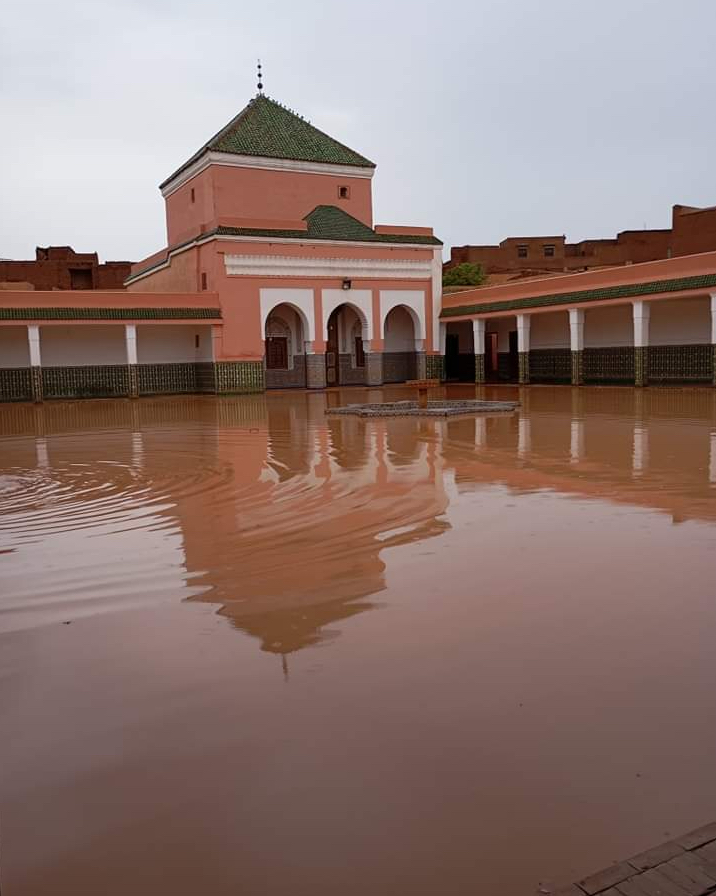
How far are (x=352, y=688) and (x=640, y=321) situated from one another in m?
20.4

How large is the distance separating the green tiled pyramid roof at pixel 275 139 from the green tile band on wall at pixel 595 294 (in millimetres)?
6918

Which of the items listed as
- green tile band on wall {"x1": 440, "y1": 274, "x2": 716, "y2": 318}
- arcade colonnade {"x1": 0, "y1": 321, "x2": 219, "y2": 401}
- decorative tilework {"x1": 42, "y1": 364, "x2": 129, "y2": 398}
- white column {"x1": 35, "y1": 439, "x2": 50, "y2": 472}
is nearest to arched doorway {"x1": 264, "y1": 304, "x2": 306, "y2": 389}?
arcade colonnade {"x1": 0, "y1": 321, "x2": 219, "y2": 401}

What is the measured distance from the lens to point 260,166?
2778cm

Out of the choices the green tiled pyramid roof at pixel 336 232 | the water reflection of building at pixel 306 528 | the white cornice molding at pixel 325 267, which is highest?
the green tiled pyramid roof at pixel 336 232

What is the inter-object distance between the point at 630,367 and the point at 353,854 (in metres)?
22.9

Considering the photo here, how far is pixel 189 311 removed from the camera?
2453 cm

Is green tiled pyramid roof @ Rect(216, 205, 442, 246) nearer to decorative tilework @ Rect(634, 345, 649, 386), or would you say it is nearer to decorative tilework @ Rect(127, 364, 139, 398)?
decorative tilework @ Rect(127, 364, 139, 398)

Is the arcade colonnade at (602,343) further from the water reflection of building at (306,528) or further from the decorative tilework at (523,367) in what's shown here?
the water reflection of building at (306,528)

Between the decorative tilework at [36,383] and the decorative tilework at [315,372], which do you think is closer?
the decorative tilework at [36,383]

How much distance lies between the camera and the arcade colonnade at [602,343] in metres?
21.6

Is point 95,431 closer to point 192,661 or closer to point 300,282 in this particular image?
point 192,661

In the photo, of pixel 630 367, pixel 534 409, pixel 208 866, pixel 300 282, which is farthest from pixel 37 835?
pixel 300 282

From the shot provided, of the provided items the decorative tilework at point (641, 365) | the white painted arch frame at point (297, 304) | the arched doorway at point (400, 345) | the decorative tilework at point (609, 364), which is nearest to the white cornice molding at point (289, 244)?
the white painted arch frame at point (297, 304)

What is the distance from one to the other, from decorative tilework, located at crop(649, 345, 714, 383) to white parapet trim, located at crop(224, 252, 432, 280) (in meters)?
9.12
